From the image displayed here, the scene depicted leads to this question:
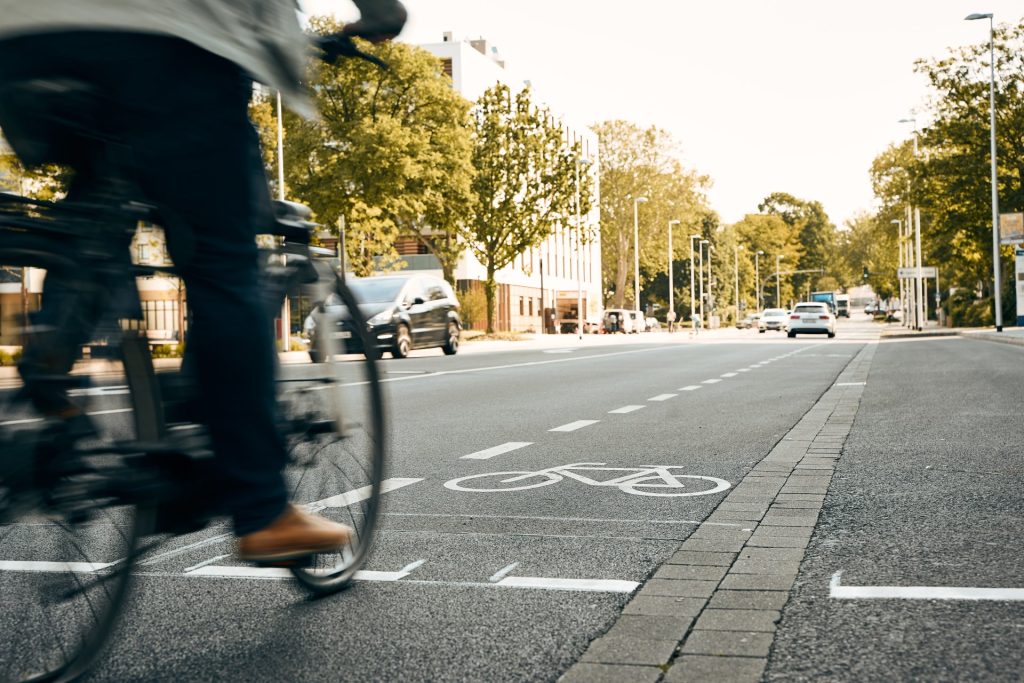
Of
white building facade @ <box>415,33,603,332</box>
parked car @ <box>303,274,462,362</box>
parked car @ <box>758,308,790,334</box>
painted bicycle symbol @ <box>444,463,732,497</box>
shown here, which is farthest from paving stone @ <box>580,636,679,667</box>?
parked car @ <box>758,308,790,334</box>

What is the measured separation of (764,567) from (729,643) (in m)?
1.01

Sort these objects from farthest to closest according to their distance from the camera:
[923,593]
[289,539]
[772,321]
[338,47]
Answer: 1. [772,321]
2. [923,593]
3. [338,47]
4. [289,539]

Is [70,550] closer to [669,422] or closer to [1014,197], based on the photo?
[669,422]

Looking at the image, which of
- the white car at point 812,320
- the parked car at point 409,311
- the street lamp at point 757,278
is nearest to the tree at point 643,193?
the white car at point 812,320

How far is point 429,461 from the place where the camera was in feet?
24.4

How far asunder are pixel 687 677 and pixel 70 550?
1374 millimetres

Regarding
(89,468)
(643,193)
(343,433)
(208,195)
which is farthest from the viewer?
(643,193)

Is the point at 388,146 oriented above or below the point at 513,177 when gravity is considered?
above

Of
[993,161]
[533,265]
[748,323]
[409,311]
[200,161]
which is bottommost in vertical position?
[748,323]

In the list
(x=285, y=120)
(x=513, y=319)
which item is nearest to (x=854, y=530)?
(x=285, y=120)

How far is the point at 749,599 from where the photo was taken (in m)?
3.69

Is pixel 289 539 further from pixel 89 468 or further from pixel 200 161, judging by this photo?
pixel 200 161

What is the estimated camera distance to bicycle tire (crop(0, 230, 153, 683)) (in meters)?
2.54

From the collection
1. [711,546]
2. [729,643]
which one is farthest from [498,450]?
[729,643]
